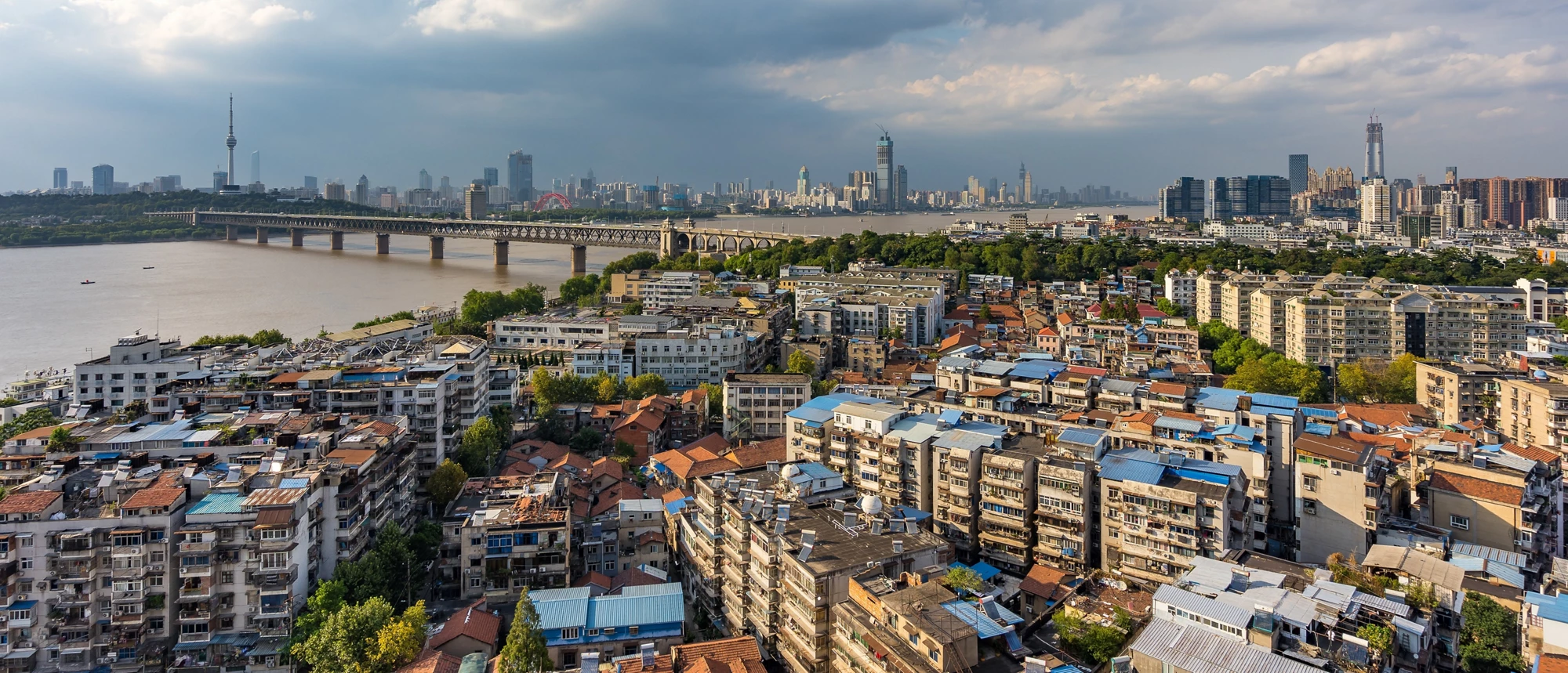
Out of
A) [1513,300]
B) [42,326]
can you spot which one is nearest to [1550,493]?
[1513,300]

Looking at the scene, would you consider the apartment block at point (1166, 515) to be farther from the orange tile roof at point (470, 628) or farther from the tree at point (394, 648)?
the tree at point (394, 648)

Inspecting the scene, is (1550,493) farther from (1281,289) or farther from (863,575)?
(1281,289)

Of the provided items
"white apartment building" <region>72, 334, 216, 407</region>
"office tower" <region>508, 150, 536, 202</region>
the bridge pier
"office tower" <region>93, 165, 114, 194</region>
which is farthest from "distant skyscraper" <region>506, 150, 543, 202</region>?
"white apartment building" <region>72, 334, 216, 407</region>

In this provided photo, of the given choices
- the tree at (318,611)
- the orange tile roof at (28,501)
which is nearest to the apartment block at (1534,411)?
the tree at (318,611)

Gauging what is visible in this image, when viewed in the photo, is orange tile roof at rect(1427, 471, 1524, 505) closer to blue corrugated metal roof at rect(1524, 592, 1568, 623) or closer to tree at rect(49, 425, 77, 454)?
blue corrugated metal roof at rect(1524, 592, 1568, 623)

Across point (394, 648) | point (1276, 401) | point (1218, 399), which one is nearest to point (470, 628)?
point (394, 648)
